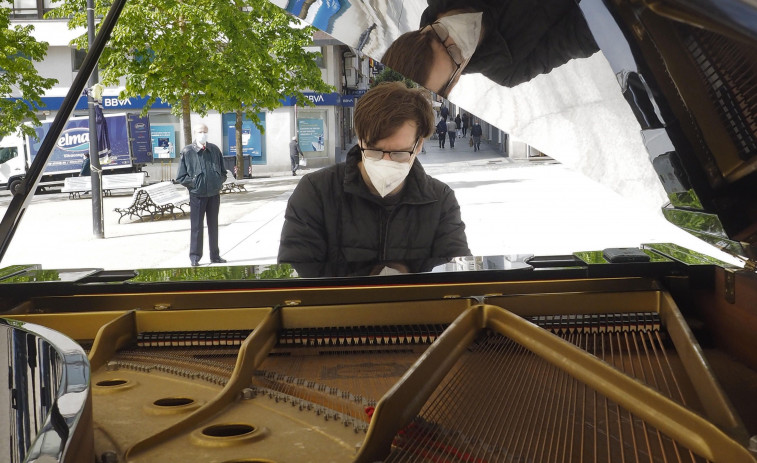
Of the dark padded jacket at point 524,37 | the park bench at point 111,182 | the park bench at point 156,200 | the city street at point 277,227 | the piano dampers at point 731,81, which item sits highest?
the dark padded jacket at point 524,37

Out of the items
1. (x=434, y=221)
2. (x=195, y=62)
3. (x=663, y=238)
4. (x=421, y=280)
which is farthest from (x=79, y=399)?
(x=195, y=62)

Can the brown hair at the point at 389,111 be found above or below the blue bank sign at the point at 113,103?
below

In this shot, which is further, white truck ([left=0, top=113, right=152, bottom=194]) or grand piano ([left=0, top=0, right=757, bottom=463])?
white truck ([left=0, top=113, right=152, bottom=194])

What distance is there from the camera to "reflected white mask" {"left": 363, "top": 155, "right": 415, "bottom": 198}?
342 centimetres

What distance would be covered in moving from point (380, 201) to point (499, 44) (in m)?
1.14

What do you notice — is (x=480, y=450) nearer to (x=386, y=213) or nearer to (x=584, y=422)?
(x=584, y=422)

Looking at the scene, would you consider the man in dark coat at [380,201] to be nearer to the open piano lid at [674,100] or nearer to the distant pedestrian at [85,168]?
the open piano lid at [674,100]

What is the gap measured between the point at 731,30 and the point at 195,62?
11.6 metres

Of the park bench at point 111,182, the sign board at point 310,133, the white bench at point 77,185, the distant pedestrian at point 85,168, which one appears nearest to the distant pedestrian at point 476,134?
the sign board at point 310,133

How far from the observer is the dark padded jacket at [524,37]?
6.27 feet

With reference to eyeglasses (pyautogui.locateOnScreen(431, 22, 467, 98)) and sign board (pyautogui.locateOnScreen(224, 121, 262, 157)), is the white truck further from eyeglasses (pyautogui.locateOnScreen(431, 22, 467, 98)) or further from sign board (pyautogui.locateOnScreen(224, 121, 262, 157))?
eyeglasses (pyautogui.locateOnScreen(431, 22, 467, 98))

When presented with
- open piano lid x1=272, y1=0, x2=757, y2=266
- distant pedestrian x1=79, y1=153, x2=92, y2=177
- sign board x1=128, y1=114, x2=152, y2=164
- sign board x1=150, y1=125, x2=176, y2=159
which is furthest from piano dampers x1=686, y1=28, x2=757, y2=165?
sign board x1=150, y1=125, x2=176, y2=159

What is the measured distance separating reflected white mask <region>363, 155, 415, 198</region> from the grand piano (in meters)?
0.72

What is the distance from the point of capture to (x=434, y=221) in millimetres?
3412
